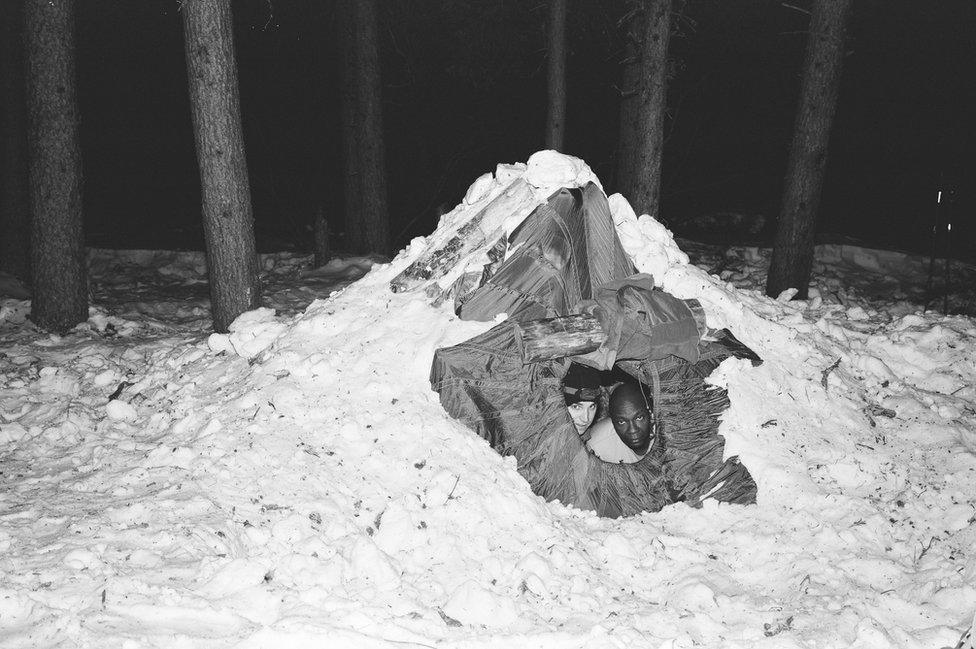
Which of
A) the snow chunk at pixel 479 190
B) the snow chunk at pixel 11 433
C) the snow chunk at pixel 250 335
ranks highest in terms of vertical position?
the snow chunk at pixel 479 190

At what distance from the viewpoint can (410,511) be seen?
4.65 metres

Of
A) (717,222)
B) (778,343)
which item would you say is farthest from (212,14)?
(717,222)

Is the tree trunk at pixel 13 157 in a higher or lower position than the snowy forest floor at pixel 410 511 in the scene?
higher

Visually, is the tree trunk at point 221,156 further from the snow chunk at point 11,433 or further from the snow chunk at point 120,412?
the snow chunk at point 11,433

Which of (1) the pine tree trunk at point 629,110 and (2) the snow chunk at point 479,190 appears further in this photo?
(1) the pine tree trunk at point 629,110

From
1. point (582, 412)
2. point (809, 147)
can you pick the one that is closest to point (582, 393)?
point (582, 412)

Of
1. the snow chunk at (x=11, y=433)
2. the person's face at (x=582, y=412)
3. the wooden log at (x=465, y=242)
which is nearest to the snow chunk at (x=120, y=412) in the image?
the snow chunk at (x=11, y=433)

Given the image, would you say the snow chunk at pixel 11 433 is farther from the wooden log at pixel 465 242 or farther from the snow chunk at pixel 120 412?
the wooden log at pixel 465 242

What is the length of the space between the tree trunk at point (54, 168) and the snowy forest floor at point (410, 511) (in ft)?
2.66

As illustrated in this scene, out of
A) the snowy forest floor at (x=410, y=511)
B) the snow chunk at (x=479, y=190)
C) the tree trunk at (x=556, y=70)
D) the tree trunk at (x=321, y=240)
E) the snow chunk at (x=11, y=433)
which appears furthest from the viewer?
the tree trunk at (x=556, y=70)

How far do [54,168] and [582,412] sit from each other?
549 centimetres

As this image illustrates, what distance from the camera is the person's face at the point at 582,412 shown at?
6.80 metres

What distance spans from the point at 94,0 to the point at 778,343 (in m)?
20.1

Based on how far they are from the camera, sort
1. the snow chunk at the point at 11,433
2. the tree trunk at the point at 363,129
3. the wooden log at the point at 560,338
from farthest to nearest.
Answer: the tree trunk at the point at 363,129, the snow chunk at the point at 11,433, the wooden log at the point at 560,338
